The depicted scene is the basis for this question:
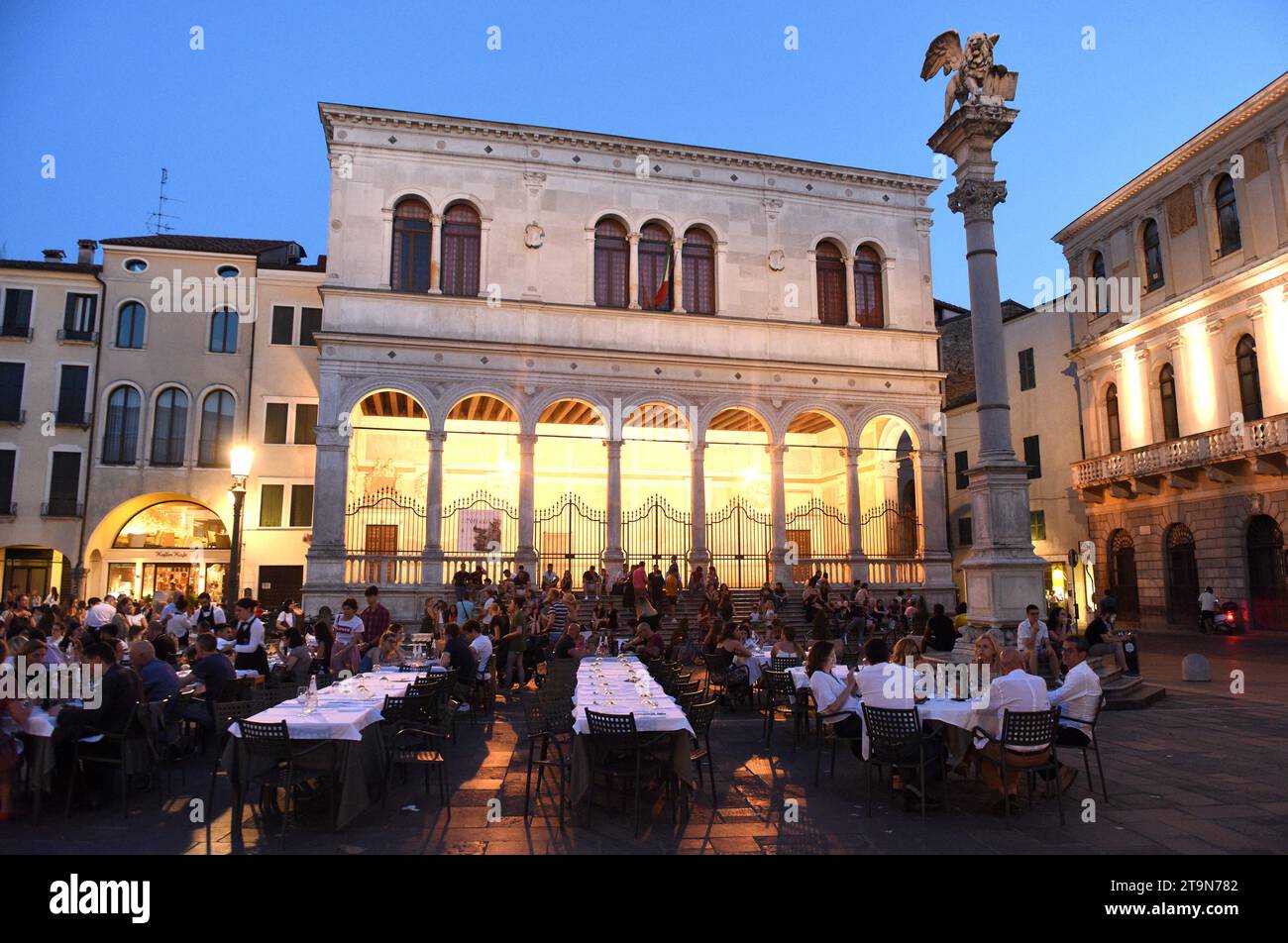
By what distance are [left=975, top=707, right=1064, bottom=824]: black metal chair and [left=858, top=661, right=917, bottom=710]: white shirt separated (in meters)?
0.72

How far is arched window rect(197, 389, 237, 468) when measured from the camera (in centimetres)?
2341

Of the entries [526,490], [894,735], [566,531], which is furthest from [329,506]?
[894,735]

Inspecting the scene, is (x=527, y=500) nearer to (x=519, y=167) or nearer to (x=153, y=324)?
(x=519, y=167)

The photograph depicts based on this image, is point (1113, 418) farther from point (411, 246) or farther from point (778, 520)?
point (411, 246)

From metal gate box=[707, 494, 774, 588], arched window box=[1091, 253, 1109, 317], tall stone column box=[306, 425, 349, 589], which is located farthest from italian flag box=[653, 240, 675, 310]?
arched window box=[1091, 253, 1109, 317]

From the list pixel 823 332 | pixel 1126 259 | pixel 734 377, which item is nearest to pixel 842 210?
pixel 823 332

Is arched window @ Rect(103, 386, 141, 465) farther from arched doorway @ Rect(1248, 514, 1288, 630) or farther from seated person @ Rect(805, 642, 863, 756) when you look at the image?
arched doorway @ Rect(1248, 514, 1288, 630)

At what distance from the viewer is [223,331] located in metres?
23.9

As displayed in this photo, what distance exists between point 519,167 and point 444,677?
17303 mm

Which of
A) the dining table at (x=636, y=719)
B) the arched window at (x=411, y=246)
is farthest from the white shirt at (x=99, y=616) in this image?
the arched window at (x=411, y=246)

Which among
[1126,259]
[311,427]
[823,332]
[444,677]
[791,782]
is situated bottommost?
[791,782]

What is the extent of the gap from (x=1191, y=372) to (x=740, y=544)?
13471 mm

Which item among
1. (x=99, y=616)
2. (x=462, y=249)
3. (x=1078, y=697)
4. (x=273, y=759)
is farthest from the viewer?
(x=462, y=249)

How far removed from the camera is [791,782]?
22.5 feet
